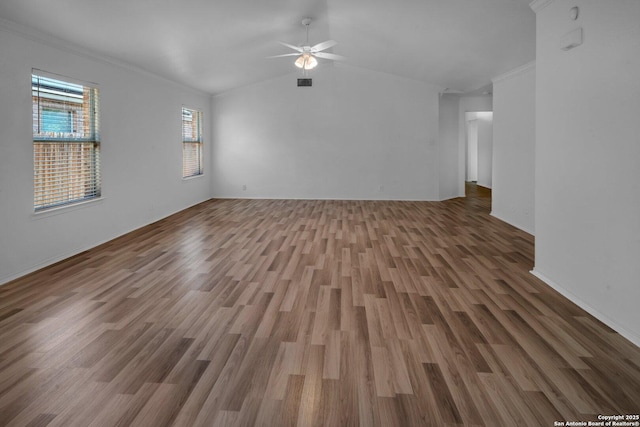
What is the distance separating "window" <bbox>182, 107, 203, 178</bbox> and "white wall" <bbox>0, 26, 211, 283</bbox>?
272mm

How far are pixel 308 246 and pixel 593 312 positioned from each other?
3.34 meters

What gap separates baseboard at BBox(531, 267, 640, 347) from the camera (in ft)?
9.24

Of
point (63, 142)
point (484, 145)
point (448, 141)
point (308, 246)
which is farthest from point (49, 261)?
point (484, 145)

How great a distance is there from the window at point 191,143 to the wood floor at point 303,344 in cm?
453

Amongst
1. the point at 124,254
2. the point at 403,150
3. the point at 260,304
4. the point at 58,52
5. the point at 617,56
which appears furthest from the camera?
the point at 403,150

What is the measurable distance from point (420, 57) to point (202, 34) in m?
4.08

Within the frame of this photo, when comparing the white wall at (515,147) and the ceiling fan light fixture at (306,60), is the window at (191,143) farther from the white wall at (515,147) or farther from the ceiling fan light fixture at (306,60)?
the white wall at (515,147)

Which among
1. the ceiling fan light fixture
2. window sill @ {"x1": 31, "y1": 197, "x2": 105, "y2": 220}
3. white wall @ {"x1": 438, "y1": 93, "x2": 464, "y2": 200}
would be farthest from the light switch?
white wall @ {"x1": 438, "y1": 93, "x2": 464, "y2": 200}

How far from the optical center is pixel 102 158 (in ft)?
19.4

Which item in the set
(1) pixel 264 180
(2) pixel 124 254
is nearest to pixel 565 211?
(2) pixel 124 254

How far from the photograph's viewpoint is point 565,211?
381 centimetres

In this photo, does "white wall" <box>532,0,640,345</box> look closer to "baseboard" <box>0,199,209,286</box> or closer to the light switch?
the light switch

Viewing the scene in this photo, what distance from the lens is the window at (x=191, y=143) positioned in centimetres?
927

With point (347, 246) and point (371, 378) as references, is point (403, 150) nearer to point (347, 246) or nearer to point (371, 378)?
point (347, 246)
